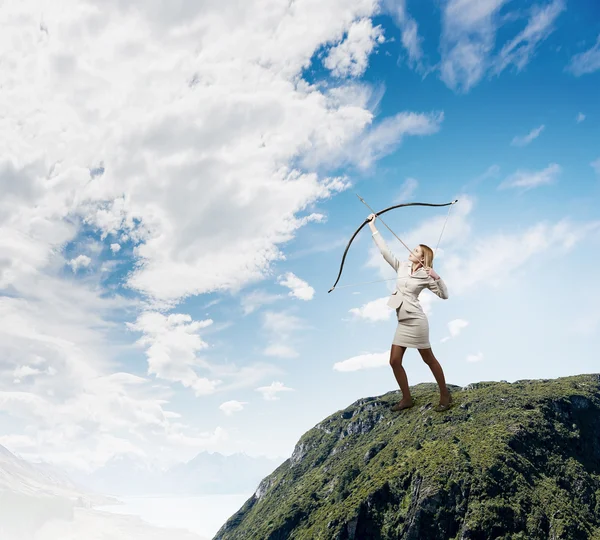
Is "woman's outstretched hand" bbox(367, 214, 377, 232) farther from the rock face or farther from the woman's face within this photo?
the rock face

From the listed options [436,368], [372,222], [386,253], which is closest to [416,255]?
[386,253]

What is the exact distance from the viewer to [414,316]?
638 cm

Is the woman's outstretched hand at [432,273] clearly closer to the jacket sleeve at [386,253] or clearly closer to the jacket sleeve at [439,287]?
the jacket sleeve at [439,287]

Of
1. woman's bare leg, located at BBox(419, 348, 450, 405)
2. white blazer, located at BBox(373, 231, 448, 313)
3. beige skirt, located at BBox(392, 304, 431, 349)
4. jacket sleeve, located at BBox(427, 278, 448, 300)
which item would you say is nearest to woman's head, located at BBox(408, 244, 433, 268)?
white blazer, located at BBox(373, 231, 448, 313)

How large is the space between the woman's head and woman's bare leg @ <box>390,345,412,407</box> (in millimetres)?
1291

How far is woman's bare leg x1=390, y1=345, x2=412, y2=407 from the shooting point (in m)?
6.46

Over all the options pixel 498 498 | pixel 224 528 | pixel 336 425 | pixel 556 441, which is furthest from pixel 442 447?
pixel 224 528

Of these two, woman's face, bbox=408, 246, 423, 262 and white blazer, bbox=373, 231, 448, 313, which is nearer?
white blazer, bbox=373, 231, 448, 313

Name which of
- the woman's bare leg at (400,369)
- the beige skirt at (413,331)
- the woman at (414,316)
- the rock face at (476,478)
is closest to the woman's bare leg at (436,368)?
the woman at (414,316)

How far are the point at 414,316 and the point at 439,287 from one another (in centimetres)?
54

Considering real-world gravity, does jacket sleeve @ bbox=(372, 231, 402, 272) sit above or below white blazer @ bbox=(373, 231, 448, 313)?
above

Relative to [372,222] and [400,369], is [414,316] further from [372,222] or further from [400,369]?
[372,222]

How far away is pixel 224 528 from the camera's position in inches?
7387

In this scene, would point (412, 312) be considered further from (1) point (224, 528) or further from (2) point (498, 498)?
(1) point (224, 528)
